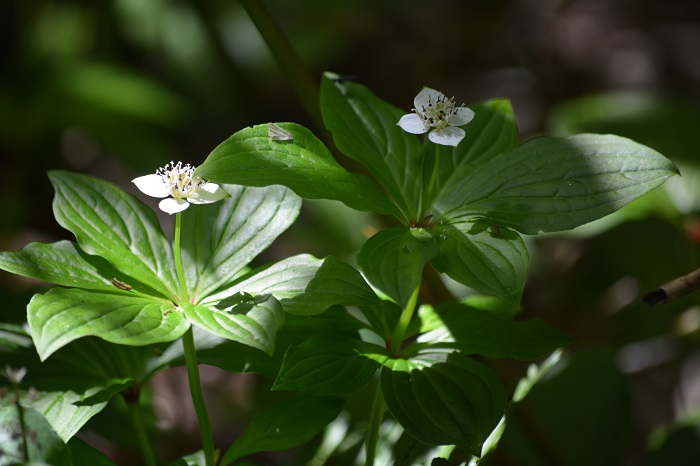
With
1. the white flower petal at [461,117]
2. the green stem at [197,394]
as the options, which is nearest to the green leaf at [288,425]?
the green stem at [197,394]

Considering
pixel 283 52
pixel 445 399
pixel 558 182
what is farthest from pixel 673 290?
pixel 283 52

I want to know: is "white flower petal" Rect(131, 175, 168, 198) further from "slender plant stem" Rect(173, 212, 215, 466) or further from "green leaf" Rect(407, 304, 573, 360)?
"green leaf" Rect(407, 304, 573, 360)

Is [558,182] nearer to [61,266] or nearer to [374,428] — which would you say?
[374,428]

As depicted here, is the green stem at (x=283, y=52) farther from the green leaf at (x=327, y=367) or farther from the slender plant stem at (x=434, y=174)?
the green leaf at (x=327, y=367)

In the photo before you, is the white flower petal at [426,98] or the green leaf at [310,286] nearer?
the green leaf at [310,286]

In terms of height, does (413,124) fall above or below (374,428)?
above

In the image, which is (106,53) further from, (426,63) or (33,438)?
(33,438)
